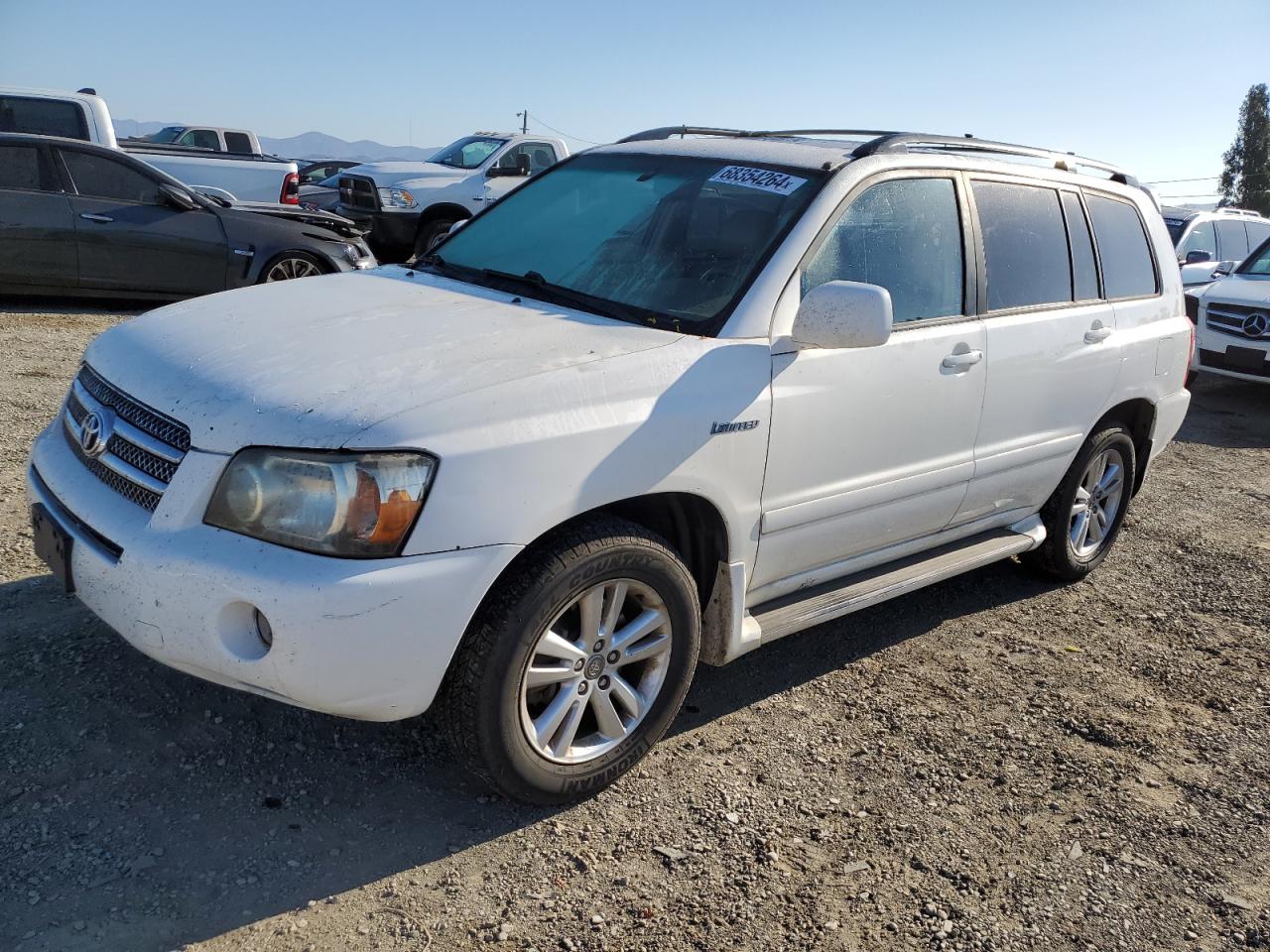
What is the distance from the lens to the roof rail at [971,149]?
3900mm

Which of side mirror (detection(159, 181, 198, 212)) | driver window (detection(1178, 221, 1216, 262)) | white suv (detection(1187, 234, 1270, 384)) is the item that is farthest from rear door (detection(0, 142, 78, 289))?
driver window (detection(1178, 221, 1216, 262))

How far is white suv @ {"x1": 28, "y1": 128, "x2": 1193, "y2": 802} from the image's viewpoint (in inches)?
104

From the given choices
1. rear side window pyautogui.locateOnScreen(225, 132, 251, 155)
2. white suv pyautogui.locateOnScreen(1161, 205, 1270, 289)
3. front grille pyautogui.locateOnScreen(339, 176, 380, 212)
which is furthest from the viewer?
rear side window pyautogui.locateOnScreen(225, 132, 251, 155)

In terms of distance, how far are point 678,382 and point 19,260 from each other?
8.10 meters

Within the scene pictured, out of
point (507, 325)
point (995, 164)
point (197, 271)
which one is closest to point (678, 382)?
point (507, 325)

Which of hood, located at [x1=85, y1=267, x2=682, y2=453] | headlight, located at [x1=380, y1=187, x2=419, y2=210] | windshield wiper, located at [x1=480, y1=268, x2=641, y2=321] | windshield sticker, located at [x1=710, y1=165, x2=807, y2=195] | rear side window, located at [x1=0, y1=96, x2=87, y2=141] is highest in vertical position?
windshield sticker, located at [x1=710, y1=165, x2=807, y2=195]

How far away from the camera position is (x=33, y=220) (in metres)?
9.12

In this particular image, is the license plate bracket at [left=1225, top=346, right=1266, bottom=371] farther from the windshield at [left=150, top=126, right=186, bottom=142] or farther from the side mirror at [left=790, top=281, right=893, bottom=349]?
the windshield at [left=150, top=126, right=186, bottom=142]

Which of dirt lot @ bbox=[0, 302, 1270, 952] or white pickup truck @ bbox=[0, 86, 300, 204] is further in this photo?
white pickup truck @ bbox=[0, 86, 300, 204]

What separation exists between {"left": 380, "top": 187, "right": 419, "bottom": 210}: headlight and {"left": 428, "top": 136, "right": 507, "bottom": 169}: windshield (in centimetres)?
103

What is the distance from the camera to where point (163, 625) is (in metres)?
2.69

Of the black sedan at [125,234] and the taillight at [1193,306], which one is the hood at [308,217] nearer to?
the black sedan at [125,234]

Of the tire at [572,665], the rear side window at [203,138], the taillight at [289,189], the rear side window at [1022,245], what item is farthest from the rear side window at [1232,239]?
the rear side window at [203,138]

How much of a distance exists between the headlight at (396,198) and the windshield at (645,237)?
1041 cm
